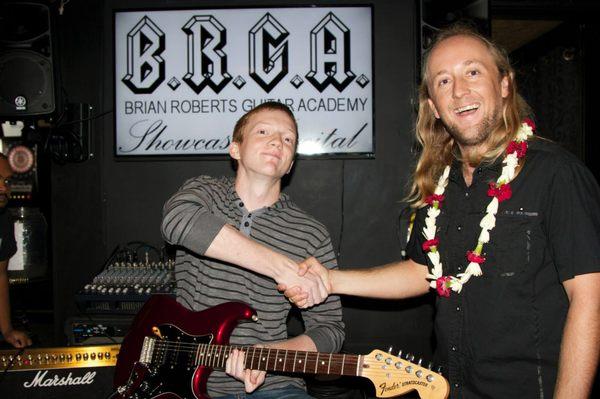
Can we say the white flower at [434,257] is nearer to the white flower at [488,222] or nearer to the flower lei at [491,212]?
the flower lei at [491,212]

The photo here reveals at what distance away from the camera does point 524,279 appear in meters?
1.70

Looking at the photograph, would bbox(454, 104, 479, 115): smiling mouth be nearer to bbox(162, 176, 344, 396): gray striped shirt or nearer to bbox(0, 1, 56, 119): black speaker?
bbox(162, 176, 344, 396): gray striped shirt

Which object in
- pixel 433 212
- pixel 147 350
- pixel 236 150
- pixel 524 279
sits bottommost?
pixel 147 350

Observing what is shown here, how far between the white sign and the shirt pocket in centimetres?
275

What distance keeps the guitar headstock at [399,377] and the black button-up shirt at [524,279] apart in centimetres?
18

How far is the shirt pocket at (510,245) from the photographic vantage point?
172 centimetres

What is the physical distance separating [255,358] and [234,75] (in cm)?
308

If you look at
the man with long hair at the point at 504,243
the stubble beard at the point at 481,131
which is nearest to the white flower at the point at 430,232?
the man with long hair at the point at 504,243

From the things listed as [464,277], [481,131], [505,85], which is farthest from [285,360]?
[505,85]

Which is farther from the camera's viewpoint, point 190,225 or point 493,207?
point 190,225

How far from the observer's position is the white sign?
4457 millimetres

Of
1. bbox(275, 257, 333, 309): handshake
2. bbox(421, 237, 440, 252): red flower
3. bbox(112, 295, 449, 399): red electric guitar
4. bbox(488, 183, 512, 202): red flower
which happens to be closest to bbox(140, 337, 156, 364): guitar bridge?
bbox(112, 295, 449, 399): red electric guitar

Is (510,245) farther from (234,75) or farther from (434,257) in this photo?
(234,75)

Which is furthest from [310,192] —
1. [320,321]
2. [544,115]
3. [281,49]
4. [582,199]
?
[544,115]
